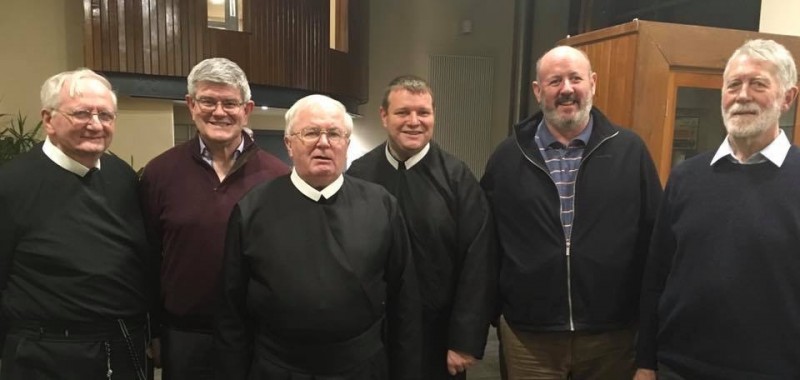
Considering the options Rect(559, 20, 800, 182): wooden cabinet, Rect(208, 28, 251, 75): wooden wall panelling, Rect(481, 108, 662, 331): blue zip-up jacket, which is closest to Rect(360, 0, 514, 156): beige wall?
Rect(208, 28, 251, 75): wooden wall panelling

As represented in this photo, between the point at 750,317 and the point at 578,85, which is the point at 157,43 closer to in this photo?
the point at 578,85

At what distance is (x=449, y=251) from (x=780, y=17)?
263cm

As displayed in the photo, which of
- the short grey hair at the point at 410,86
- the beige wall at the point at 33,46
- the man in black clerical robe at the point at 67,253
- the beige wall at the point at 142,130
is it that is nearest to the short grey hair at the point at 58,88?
the man in black clerical robe at the point at 67,253

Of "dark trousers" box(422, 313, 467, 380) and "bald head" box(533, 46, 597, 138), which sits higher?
"bald head" box(533, 46, 597, 138)

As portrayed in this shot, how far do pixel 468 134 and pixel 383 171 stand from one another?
298 inches

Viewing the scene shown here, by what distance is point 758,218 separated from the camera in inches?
64.7

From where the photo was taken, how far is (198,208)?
81.7 inches

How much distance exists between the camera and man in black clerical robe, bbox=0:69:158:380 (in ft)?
6.14

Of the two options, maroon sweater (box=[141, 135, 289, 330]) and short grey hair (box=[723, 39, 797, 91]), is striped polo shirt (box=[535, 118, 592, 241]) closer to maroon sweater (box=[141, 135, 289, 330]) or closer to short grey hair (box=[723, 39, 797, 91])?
short grey hair (box=[723, 39, 797, 91])

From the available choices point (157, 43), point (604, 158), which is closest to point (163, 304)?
point (604, 158)

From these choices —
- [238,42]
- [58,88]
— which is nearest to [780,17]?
[58,88]

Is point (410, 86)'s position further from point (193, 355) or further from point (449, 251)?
point (193, 355)

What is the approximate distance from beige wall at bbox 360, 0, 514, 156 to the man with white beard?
7.97 metres

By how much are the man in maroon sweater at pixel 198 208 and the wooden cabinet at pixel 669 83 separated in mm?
1855
